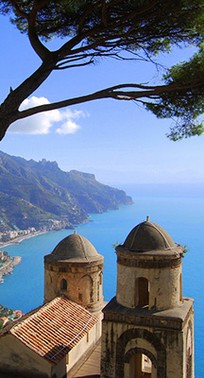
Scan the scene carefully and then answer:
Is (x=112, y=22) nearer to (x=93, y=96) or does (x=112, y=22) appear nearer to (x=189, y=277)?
(x=93, y=96)

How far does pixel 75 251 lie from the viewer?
42.7 feet

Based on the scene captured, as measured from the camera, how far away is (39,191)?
553 feet

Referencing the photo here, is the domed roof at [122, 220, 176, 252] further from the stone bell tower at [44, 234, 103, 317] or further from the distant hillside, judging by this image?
the distant hillside

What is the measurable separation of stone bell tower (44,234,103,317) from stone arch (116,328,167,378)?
Result: 13.8 ft

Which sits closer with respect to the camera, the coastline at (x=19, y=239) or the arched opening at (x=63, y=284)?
the arched opening at (x=63, y=284)

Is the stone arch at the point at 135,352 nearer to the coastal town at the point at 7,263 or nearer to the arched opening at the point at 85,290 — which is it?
the arched opening at the point at 85,290

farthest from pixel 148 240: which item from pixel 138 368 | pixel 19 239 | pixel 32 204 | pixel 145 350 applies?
pixel 32 204

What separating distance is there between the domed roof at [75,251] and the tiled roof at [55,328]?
5.12ft

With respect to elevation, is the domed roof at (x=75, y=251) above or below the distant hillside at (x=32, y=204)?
below

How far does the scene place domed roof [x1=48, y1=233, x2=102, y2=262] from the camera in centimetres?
1289

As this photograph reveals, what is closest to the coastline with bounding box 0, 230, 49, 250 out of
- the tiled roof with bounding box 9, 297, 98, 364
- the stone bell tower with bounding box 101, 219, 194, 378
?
the tiled roof with bounding box 9, 297, 98, 364

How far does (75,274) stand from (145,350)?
4.78 metres

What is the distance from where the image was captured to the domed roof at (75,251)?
508 inches

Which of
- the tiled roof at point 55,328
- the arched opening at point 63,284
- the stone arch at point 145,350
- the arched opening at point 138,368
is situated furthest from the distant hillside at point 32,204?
the stone arch at point 145,350
